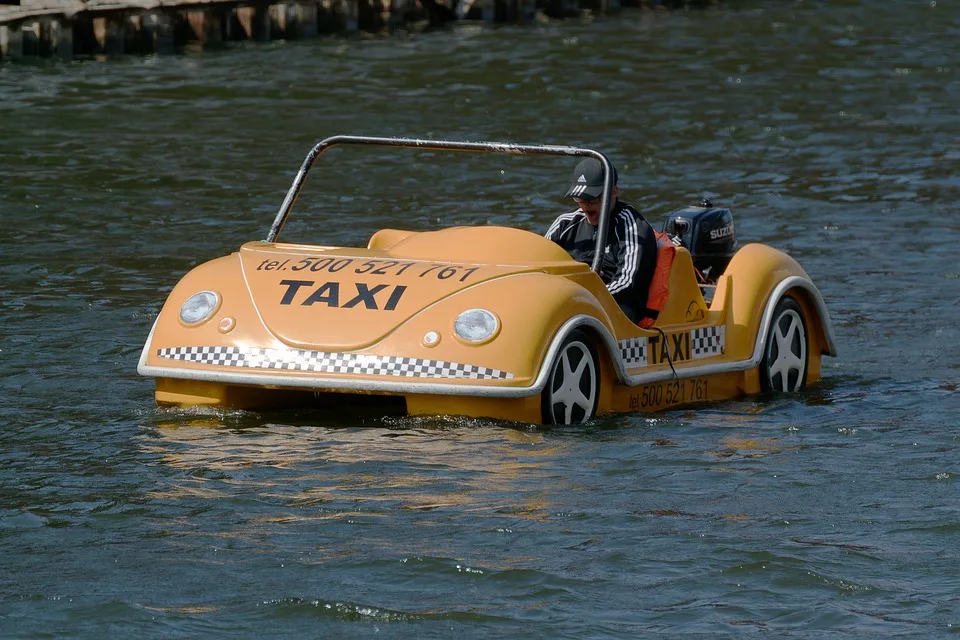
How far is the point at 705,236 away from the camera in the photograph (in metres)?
10.9

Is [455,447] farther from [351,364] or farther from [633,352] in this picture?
[633,352]

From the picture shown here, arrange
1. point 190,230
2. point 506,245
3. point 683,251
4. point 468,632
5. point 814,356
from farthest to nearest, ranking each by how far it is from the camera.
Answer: point 190,230
point 814,356
point 683,251
point 506,245
point 468,632

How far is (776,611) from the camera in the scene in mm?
6172

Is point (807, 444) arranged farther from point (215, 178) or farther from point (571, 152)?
point (215, 178)

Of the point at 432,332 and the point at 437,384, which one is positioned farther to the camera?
the point at 432,332

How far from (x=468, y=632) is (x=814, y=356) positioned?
5.61 metres

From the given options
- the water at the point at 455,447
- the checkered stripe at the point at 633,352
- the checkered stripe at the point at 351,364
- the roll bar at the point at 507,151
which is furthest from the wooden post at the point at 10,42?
the checkered stripe at the point at 351,364


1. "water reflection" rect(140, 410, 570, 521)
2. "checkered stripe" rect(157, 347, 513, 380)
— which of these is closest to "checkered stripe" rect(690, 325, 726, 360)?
"water reflection" rect(140, 410, 570, 521)

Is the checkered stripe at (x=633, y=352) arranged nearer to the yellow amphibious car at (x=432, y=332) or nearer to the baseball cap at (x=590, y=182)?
the yellow amphibious car at (x=432, y=332)

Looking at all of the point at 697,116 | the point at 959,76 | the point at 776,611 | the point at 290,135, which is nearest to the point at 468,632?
the point at 776,611

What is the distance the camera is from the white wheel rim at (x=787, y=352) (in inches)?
418

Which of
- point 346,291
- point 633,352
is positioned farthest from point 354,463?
point 633,352

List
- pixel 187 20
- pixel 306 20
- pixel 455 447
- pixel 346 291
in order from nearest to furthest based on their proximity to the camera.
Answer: pixel 455 447, pixel 346 291, pixel 187 20, pixel 306 20

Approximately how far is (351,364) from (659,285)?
2030 mm
